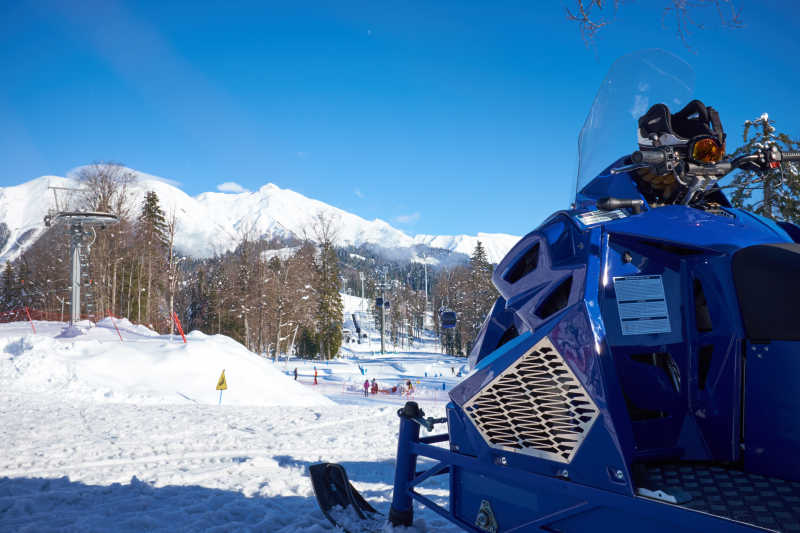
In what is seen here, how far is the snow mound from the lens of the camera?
1220 cm

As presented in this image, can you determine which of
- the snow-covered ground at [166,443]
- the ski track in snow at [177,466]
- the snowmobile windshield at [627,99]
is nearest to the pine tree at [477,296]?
the snow-covered ground at [166,443]

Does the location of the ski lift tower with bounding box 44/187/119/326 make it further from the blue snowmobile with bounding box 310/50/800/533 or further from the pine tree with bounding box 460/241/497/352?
the pine tree with bounding box 460/241/497/352

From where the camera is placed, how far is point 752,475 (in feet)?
6.72

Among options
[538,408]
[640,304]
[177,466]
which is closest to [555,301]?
[640,304]

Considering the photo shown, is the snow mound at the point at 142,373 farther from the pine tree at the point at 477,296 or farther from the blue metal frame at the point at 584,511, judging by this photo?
the pine tree at the point at 477,296

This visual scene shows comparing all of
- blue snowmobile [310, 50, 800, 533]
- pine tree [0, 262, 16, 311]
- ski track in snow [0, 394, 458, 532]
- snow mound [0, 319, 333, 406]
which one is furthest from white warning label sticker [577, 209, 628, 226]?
pine tree [0, 262, 16, 311]

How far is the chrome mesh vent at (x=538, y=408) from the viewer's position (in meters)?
2.01

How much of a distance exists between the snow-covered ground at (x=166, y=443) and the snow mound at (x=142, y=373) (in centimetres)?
4

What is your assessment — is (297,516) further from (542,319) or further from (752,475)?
(752,475)

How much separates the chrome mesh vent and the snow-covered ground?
54.0 inches

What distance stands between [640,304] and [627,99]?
4.97 ft

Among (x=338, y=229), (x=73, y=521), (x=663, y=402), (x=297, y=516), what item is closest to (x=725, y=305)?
(x=663, y=402)

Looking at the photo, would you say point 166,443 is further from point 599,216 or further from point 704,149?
point 704,149

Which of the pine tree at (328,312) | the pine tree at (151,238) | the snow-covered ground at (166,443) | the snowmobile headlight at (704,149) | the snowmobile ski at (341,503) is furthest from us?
the pine tree at (328,312)
